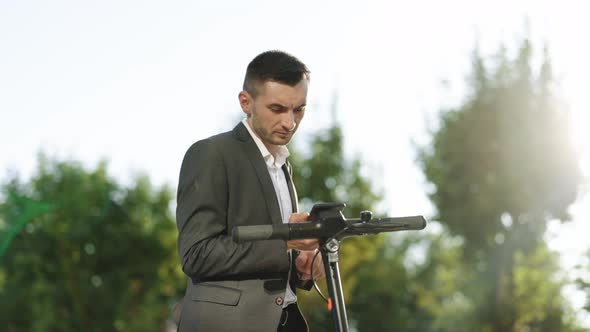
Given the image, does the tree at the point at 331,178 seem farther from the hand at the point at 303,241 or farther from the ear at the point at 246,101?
the hand at the point at 303,241

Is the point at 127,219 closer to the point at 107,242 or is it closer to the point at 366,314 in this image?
the point at 107,242

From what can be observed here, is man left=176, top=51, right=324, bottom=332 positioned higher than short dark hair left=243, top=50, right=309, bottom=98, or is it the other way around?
short dark hair left=243, top=50, right=309, bottom=98

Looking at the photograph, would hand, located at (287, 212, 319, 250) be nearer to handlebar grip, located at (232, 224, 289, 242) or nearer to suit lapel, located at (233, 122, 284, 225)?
handlebar grip, located at (232, 224, 289, 242)

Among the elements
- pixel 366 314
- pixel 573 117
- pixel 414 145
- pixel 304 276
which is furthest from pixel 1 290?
pixel 304 276

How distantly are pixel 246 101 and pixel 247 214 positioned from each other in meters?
0.60

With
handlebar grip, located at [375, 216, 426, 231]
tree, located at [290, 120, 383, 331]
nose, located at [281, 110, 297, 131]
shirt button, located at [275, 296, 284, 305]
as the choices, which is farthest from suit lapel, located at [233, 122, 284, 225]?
tree, located at [290, 120, 383, 331]

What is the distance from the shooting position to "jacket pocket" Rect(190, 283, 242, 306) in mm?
3854

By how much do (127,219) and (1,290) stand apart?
6754mm

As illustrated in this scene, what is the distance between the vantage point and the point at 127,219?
41.6m

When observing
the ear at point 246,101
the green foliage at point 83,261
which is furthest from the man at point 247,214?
the green foliage at point 83,261

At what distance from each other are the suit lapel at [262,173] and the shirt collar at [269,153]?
0.03m

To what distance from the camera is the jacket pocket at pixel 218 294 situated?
3.85 metres

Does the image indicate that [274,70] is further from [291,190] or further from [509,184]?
[509,184]

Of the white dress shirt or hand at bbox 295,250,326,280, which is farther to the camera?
the white dress shirt
